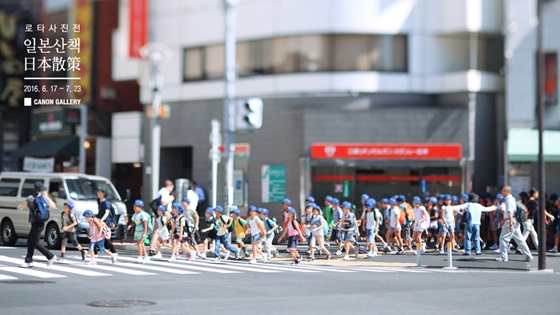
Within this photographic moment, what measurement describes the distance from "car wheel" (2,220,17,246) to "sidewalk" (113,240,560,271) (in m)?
3.21

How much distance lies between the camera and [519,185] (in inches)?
1318

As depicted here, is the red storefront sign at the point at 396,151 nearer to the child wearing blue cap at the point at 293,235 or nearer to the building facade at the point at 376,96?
the building facade at the point at 376,96

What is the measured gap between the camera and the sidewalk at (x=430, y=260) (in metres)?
23.2

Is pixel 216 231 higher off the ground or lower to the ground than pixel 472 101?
lower

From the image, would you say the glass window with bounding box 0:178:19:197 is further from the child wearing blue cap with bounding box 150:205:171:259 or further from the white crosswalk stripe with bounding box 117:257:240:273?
the child wearing blue cap with bounding box 150:205:171:259

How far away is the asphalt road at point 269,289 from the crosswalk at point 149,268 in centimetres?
2

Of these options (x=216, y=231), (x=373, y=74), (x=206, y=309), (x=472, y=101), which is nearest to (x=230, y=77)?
(x=216, y=231)

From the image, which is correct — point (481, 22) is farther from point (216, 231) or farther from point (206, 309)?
point (206, 309)

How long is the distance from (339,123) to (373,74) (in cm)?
220

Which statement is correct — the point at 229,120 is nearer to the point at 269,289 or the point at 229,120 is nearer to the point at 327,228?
the point at 327,228

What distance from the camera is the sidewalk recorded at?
23.2 metres

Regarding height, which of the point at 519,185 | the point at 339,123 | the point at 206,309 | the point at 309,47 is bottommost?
the point at 206,309

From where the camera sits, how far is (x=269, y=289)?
1669 centimetres

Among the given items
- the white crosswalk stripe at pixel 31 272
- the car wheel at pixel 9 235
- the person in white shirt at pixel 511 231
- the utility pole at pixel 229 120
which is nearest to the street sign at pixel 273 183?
the utility pole at pixel 229 120
